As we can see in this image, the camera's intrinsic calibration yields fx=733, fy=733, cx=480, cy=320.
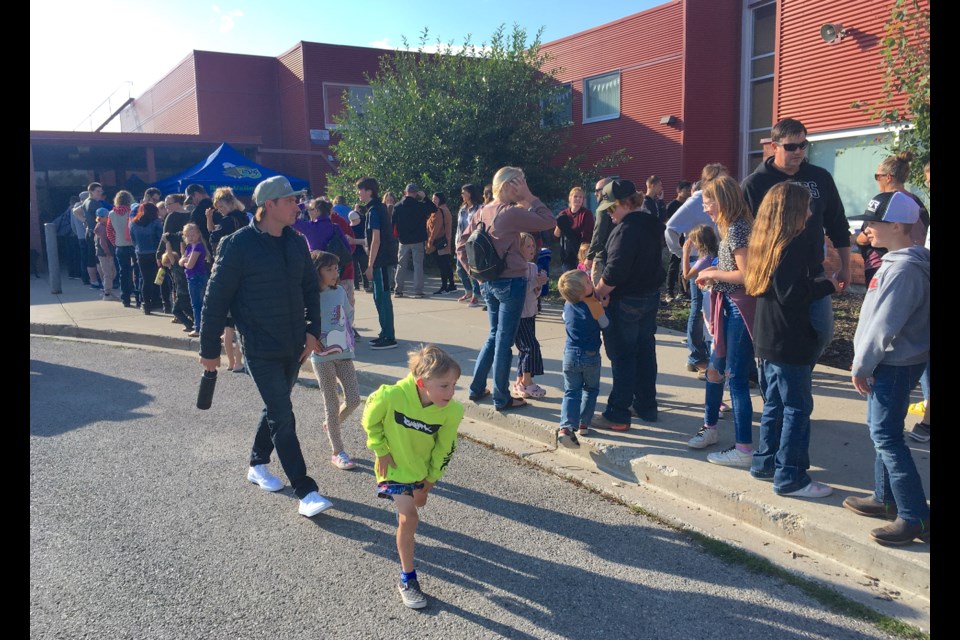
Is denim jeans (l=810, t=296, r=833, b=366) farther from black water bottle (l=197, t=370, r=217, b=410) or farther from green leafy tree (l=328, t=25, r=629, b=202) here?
green leafy tree (l=328, t=25, r=629, b=202)

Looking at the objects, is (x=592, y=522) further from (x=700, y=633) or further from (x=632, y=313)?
(x=632, y=313)

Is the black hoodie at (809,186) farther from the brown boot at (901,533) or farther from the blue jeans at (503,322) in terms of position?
the brown boot at (901,533)

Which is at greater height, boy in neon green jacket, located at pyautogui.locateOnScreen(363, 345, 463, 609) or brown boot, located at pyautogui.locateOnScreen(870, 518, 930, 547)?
boy in neon green jacket, located at pyautogui.locateOnScreen(363, 345, 463, 609)

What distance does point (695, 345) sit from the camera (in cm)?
689

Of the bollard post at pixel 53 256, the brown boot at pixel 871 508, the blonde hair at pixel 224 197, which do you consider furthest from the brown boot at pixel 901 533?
the bollard post at pixel 53 256

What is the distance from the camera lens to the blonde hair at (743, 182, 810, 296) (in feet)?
12.9

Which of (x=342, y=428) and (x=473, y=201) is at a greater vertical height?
(x=473, y=201)

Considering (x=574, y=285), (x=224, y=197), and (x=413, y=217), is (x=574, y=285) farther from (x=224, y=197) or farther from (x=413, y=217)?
(x=413, y=217)

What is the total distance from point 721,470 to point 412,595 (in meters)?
2.21

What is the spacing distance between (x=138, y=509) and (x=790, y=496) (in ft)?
12.8

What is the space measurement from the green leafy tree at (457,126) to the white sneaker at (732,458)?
11982 millimetres

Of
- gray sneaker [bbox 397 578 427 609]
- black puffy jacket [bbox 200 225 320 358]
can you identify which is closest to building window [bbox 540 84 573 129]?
black puffy jacket [bbox 200 225 320 358]

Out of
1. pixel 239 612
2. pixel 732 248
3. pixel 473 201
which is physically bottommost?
pixel 239 612
